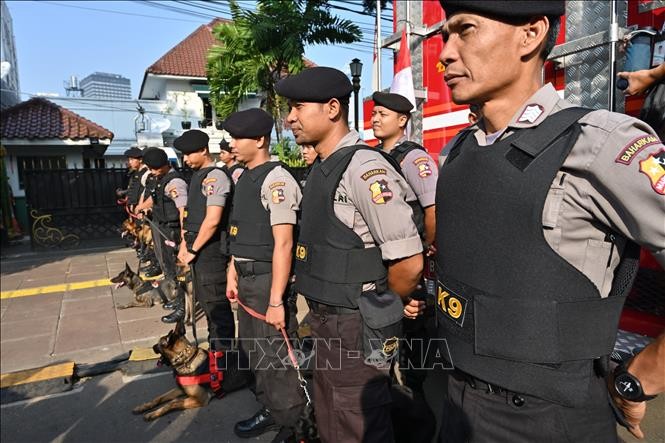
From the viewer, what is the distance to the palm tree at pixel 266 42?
1023 cm

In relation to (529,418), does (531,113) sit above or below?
above

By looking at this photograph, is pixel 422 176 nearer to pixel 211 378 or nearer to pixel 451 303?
pixel 451 303

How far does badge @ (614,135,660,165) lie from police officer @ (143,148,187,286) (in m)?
4.42

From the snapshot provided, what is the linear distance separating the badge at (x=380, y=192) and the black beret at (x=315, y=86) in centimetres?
55

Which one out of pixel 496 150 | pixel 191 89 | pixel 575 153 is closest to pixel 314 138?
pixel 496 150

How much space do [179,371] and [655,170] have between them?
2920 mm

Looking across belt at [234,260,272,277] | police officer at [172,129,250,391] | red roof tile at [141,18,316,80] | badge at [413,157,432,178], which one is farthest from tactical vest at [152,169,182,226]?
red roof tile at [141,18,316,80]

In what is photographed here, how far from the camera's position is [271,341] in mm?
2545

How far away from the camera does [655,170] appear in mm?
893

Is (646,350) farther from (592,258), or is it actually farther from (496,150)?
(496,150)

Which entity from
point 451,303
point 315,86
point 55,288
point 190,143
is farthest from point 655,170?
point 55,288

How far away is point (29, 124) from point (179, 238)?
1108cm

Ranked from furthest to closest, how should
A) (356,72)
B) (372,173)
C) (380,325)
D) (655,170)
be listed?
1. (356,72)
2. (372,173)
3. (380,325)
4. (655,170)

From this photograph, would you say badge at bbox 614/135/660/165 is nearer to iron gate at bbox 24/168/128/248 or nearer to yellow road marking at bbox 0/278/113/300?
yellow road marking at bbox 0/278/113/300
